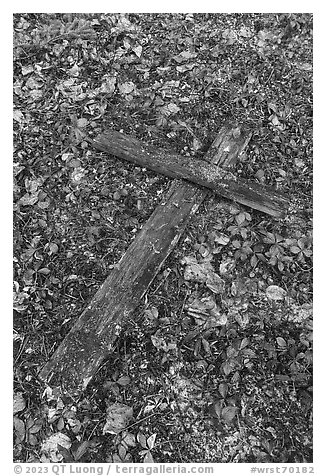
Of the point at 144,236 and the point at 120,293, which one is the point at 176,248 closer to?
the point at 144,236

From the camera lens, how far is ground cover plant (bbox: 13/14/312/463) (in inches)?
116

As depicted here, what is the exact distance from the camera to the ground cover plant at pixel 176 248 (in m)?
2.94

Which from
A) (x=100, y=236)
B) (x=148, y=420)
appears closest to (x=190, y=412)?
(x=148, y=420)

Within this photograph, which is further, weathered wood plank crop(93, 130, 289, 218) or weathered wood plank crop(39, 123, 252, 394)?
weathered wood plank crop(93, 130, 289, 218)

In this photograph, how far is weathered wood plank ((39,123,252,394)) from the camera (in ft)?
9.84

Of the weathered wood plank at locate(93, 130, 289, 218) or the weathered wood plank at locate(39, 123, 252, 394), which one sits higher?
the weathered wood plank at locate(93, 130, 289, 218)

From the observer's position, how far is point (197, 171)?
349 cm

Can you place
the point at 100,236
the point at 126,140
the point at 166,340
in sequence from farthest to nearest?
the point at 126,140 → the point at 100,236 → the point at 166,340

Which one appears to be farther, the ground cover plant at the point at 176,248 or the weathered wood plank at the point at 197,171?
the weathered wood plank at the point at 197,171

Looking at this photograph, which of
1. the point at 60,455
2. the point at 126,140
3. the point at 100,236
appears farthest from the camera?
the point at 126,140

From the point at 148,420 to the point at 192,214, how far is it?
1.55 metres

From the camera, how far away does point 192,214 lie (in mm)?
3395

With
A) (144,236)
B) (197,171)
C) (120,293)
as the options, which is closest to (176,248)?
(144,236)

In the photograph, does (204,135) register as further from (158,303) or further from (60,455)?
(60,455)
